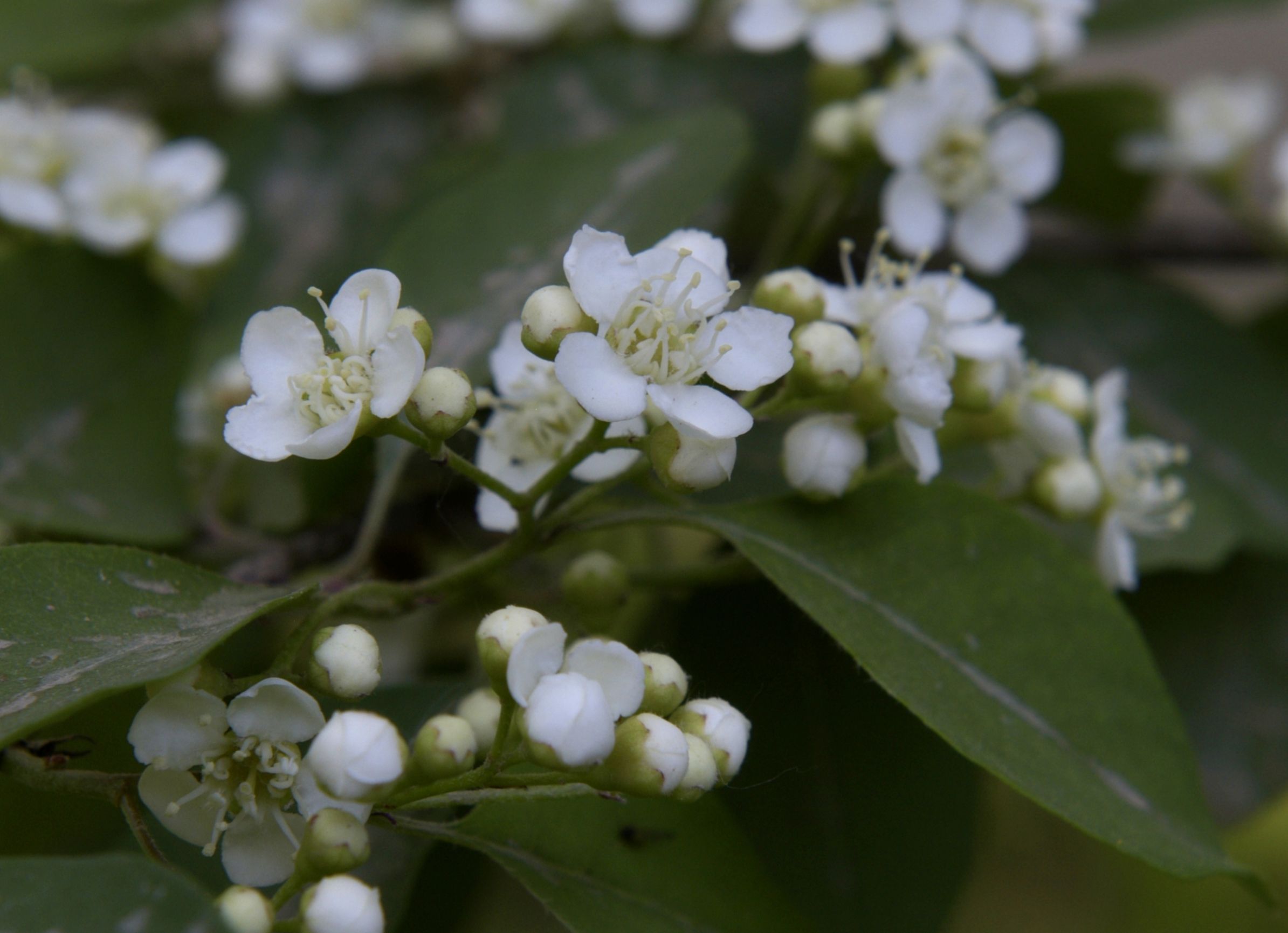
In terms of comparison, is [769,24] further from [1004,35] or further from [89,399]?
[89,399]

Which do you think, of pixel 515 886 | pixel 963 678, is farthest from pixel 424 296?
pixel 515 886

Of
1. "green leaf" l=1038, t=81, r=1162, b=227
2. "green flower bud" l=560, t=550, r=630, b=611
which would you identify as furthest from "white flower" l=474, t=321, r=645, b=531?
"green leaf" l=1038, t=81, r=1162, b=227

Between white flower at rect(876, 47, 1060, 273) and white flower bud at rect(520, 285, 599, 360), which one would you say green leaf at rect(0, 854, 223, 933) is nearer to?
white flower bud at rect(520, 285, 599, 360)

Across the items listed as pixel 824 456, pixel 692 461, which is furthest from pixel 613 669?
pixel 824 456

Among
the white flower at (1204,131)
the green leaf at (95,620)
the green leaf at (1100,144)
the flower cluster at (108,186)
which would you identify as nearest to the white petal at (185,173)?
the flower cluster at (108,186)

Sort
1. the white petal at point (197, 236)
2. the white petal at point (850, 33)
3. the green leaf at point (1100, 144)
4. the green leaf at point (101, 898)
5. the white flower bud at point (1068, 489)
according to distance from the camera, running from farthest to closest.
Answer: the green leaf at point (1100, 144), the white petal at point (197, 236), the white petal at point (850, 33), the white flower bud at point (1068, 489), the green leaf at point (101, 898)

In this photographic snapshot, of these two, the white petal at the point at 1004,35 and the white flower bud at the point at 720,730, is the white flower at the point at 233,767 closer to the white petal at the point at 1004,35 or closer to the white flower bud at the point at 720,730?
the white flower bud at the point at 720,730

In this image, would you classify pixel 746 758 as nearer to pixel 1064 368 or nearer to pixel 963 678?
pixel 963 678
